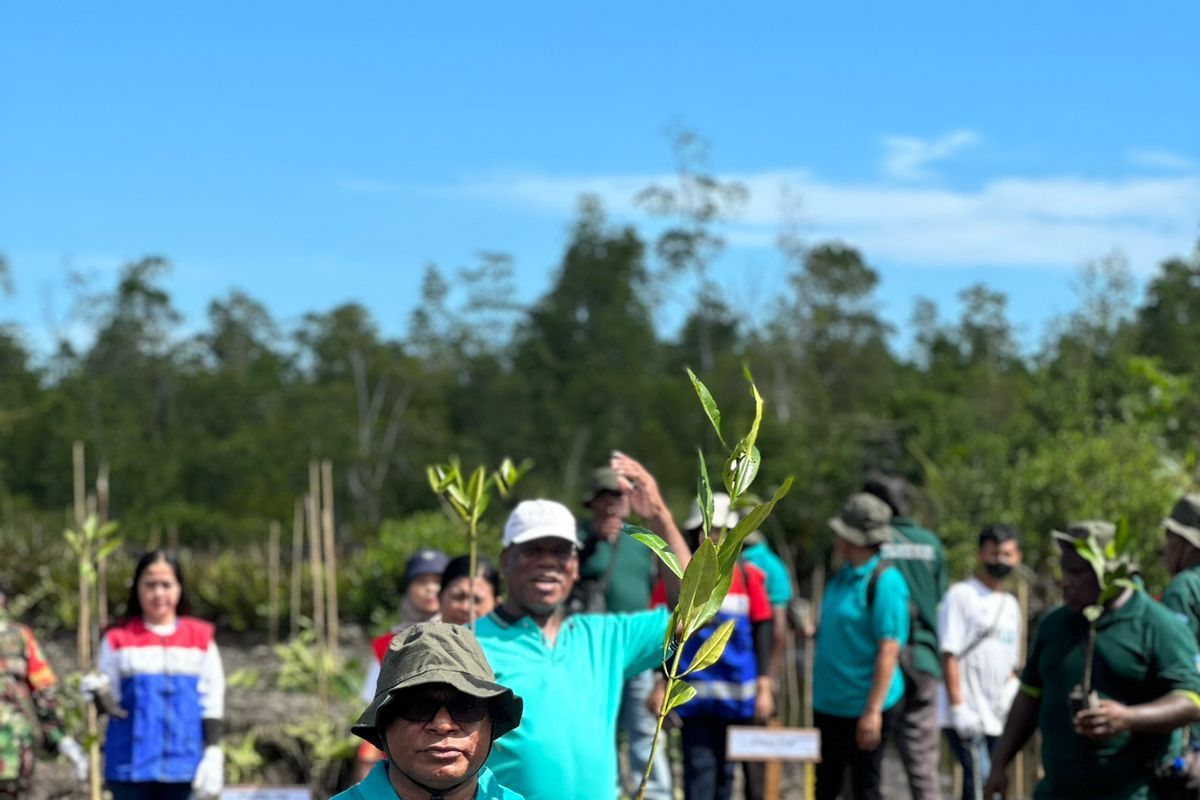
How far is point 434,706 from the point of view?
2.55 meters

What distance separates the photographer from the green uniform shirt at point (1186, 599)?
5219 millimetres

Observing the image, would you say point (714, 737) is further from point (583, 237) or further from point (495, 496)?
point (583, 237)

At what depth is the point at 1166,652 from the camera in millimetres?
4312

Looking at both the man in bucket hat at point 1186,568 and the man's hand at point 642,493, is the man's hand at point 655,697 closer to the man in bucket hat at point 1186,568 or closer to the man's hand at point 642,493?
the man in bucket hat at point 1186,568

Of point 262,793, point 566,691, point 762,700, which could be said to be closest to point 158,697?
point 262,793

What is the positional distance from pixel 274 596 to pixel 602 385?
31523mm

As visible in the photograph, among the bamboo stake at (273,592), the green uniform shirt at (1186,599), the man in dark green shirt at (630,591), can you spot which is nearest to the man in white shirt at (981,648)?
the man in dark green shirt at (630,591)

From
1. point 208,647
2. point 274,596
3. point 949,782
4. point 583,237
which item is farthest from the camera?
point 583,237

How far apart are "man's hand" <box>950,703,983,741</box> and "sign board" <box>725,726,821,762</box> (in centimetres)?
75

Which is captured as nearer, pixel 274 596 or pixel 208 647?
pixel 208 647

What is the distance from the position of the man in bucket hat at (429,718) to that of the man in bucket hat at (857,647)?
11.6 ft

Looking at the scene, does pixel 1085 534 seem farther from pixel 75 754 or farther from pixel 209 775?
pixel 75 754

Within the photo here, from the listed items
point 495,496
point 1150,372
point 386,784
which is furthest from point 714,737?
point 495,496

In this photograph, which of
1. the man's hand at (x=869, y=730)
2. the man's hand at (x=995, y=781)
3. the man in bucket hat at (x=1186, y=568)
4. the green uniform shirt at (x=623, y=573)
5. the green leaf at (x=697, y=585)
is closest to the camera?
the green leaf at (x=697, y=585)
